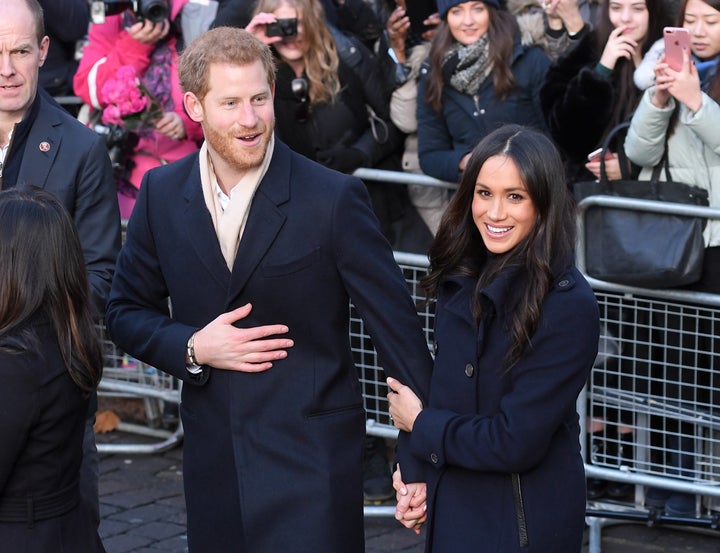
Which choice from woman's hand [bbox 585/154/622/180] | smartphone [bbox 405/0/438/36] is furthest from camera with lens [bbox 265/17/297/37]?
→ woman's hand [bbox 585/154/622/180]

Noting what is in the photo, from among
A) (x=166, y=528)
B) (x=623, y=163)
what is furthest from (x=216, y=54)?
(x=166, y=528)

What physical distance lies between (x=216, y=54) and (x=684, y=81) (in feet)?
7.44

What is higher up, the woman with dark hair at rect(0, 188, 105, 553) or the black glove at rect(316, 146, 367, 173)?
the black glove at rect(316, 146, 367, 173)

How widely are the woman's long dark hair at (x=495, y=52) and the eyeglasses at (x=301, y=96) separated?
0.59m

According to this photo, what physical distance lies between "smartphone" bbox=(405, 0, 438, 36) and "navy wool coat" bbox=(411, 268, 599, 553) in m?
3.27

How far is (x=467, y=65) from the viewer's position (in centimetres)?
620

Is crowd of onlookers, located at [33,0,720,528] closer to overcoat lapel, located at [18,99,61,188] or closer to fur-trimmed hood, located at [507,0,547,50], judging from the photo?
fur-trimmed hood, located at [507,0,547,50]

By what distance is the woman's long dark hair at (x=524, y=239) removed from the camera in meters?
3.56

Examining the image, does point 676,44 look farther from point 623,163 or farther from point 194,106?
point 194,106

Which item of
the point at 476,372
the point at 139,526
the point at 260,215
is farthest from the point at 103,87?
the point at 476,372

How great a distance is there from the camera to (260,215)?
384cm

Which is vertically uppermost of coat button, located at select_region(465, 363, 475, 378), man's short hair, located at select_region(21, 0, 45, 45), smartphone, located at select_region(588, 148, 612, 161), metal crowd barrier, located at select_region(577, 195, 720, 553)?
man's short hair, located at select_region(21, 0, 45, 45)

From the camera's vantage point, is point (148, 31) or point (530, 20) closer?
point (530, 20)

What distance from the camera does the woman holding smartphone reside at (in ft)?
17.4
